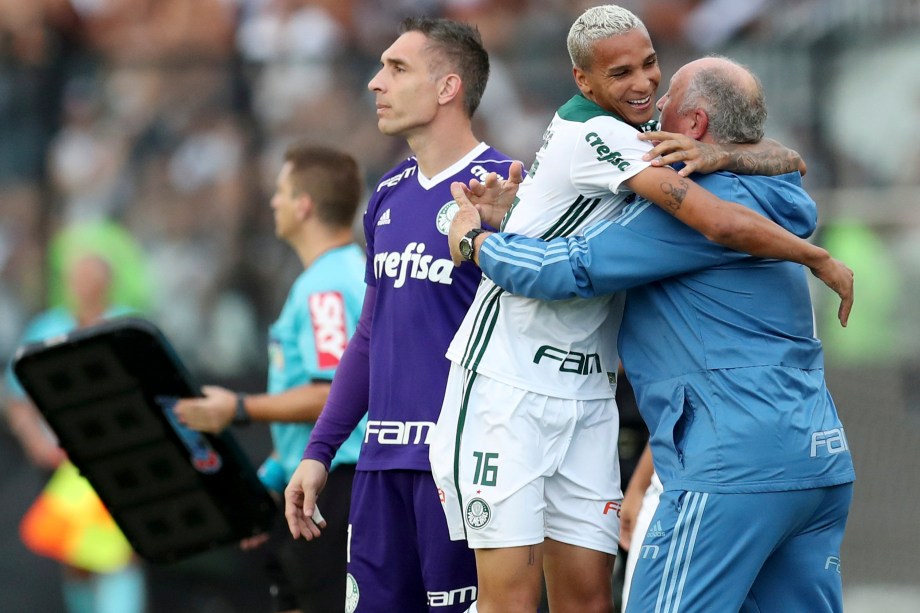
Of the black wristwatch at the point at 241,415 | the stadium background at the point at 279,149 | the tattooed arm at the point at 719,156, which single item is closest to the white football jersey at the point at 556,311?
the tattooed arm at the point at 719,156

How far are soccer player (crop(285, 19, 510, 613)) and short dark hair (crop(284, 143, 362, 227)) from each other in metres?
1.37

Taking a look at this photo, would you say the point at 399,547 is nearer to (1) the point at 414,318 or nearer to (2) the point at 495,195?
(1) the point at 414,318

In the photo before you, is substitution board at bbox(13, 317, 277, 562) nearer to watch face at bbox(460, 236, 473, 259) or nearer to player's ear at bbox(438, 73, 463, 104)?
player's ear at bbox(438, 73, 463, 104)

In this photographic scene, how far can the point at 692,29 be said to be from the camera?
7285mm

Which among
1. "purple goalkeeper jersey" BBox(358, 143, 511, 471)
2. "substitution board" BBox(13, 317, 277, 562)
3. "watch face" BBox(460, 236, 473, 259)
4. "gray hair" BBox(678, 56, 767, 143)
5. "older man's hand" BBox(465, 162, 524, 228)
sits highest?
"gray hair" BBox(678, 56, 767, 143)

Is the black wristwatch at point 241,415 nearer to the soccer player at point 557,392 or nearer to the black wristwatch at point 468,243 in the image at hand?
Result: the soccer player at point 557,392

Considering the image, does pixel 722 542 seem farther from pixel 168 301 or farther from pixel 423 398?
pixel 168 301

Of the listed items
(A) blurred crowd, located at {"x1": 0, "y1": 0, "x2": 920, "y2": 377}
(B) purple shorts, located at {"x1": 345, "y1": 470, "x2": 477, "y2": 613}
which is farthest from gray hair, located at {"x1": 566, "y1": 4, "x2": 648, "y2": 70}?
(A) blurred crowd, located at {"x1": 0, "y1": 0, "x2": 920, "y2": 377}

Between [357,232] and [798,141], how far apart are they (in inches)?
96.0

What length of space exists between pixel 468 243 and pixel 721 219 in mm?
721

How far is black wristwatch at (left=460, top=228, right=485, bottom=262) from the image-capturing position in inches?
146

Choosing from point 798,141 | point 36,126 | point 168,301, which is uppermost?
point 36,126

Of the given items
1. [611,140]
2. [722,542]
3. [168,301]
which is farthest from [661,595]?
[168,301]

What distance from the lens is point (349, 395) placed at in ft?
14.1
